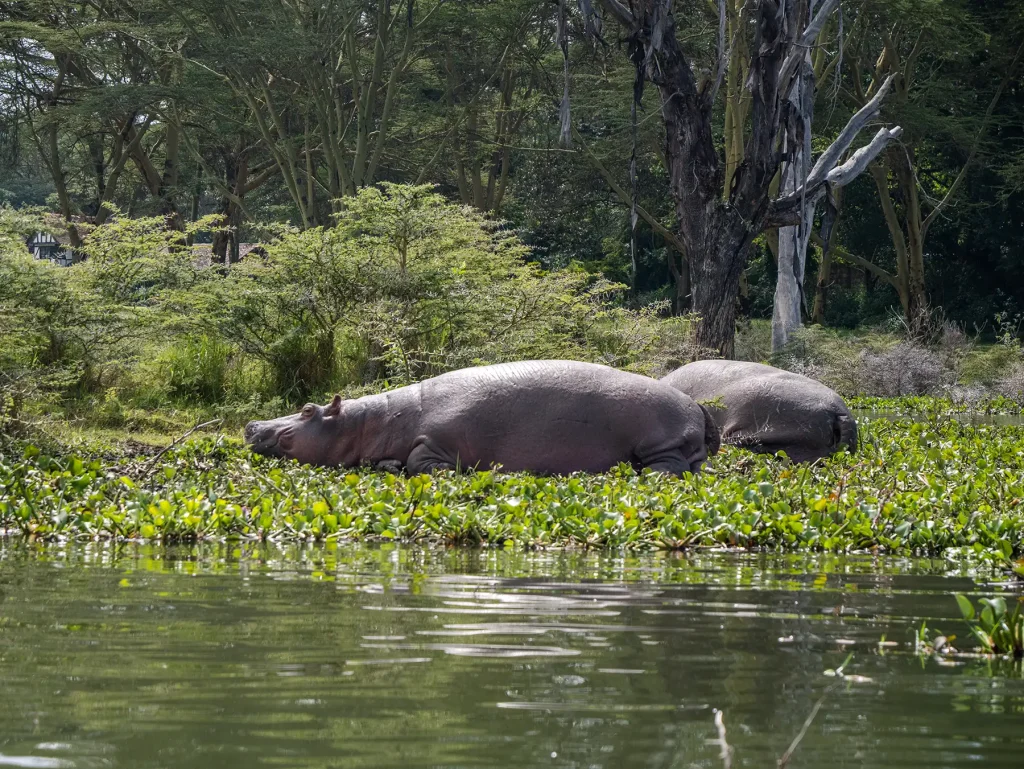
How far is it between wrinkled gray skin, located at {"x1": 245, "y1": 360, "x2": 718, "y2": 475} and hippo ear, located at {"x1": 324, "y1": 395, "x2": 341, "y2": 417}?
1 centimetres

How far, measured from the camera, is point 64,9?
29.9 m

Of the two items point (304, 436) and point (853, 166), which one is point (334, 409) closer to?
point (304, 436)

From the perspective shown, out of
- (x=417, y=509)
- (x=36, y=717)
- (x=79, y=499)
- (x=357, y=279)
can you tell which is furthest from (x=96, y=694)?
(x=357, y=279)

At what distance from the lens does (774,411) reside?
11.3 m

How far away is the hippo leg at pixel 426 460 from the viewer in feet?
31.4

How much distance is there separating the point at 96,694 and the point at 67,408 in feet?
32.5

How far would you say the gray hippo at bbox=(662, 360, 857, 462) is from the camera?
11.2m

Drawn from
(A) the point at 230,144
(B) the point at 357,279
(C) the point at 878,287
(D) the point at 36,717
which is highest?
(A) the point at 230,144

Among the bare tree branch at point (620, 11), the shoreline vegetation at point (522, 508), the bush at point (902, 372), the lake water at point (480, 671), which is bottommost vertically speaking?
the lake water at point (480, 671)

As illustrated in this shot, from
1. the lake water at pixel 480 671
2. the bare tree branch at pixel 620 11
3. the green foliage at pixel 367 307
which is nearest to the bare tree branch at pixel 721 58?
the bare tree branch at pixel 620 11

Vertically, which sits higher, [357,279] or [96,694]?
[357,279]

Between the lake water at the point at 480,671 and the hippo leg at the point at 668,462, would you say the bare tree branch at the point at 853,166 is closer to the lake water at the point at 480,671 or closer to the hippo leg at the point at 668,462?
the hippo leg at the point at 668,462

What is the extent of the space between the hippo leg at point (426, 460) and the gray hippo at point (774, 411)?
2804 millimetres

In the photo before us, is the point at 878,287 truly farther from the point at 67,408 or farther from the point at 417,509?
the point at 417,509
